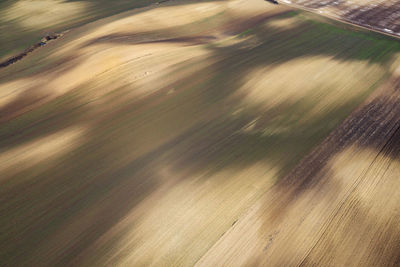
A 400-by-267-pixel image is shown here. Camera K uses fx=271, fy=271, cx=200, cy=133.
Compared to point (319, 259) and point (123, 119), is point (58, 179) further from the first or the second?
point (319, 259)

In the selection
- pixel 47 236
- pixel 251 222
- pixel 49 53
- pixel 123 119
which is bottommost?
pixel 251 222

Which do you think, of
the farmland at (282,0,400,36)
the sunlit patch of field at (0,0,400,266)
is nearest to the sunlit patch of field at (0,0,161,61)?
the sunlit patch of field at (0,0,400,266)

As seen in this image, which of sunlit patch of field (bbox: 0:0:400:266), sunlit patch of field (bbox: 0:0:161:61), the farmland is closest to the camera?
sunlit patch of field (bbox: 0:0:400:266)

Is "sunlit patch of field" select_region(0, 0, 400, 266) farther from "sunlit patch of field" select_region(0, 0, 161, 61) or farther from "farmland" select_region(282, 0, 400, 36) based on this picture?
"sunlit patch of field" select_region(0, 0, 161, 61)

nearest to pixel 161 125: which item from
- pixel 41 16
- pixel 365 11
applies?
pixel 41 16

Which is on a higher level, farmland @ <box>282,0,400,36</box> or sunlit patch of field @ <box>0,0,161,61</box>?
sunlit patch of field @ <box>0,0,161,61</box>

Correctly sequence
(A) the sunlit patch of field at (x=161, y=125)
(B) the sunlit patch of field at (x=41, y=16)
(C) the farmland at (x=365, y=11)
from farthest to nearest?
(B) the sunlit patch of field at (x=41, y=16) < (C) the farmland at (x=365, y=11) < (A) the sunlit patch of field at (x=161, y=125)

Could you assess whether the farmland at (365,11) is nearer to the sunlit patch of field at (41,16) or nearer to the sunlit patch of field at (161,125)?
the sunlit patch of field at (161,125)

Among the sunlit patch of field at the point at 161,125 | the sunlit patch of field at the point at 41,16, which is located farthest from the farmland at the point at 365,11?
the sunlit patch of field at the point at 41,16

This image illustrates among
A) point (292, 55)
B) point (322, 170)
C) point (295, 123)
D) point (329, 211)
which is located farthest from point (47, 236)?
point (292, 55)
